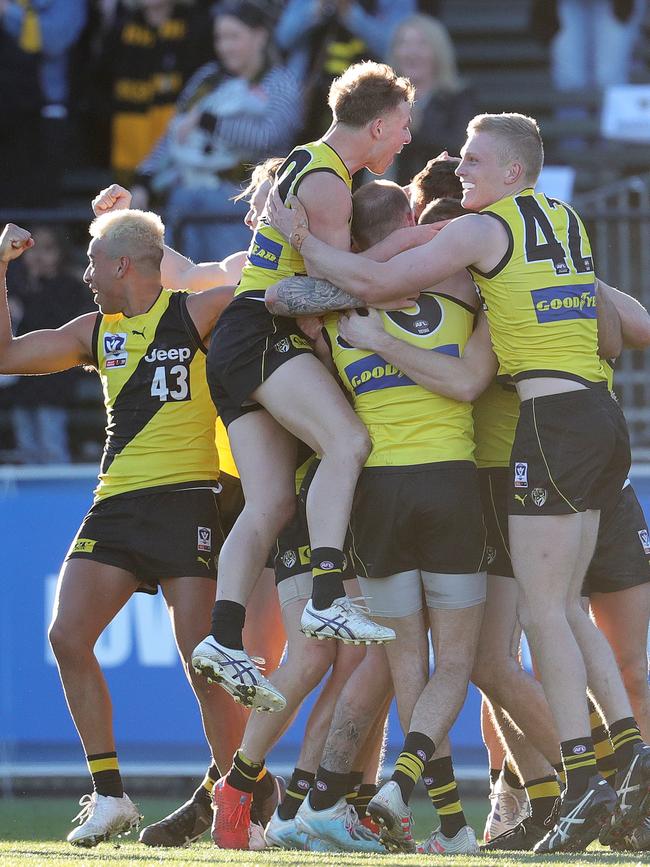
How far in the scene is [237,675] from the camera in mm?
5176

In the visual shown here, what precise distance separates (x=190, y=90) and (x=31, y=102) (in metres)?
1.22

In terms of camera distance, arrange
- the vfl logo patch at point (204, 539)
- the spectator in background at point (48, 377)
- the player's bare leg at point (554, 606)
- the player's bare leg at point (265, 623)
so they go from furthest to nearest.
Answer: the spectator in background at point (48, 377), the player's bare leg at point (265, 623), the vfl logo patch at point (204, 539), the player's bare leg at point (554, 606)

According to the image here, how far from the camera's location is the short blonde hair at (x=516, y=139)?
5.36 meters

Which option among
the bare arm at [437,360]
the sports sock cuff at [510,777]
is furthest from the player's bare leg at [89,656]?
the sports sock cuff at [510,777]

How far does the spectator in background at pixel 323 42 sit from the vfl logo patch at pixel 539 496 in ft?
20.9

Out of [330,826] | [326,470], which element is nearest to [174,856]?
[330,826]

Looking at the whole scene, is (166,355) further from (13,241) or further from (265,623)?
(265,623)

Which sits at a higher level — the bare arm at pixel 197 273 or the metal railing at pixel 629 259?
the bare arm at pixel 197 273

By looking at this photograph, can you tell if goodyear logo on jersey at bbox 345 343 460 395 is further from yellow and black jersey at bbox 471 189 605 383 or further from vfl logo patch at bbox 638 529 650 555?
vfl logo patch at bbox 638 529 650 555

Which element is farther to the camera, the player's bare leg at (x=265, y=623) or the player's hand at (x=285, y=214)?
the player's bare leg at (x=265, y=623)

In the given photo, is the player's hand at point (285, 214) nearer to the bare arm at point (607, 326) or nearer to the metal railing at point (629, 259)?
the bare arm at point (607, 326)

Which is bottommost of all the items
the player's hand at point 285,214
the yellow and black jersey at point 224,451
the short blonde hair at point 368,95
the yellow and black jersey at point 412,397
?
the yellow and black jersey at point 224,451

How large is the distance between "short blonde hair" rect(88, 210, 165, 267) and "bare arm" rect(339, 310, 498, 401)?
1104 mm

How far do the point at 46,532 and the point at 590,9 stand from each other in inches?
240
